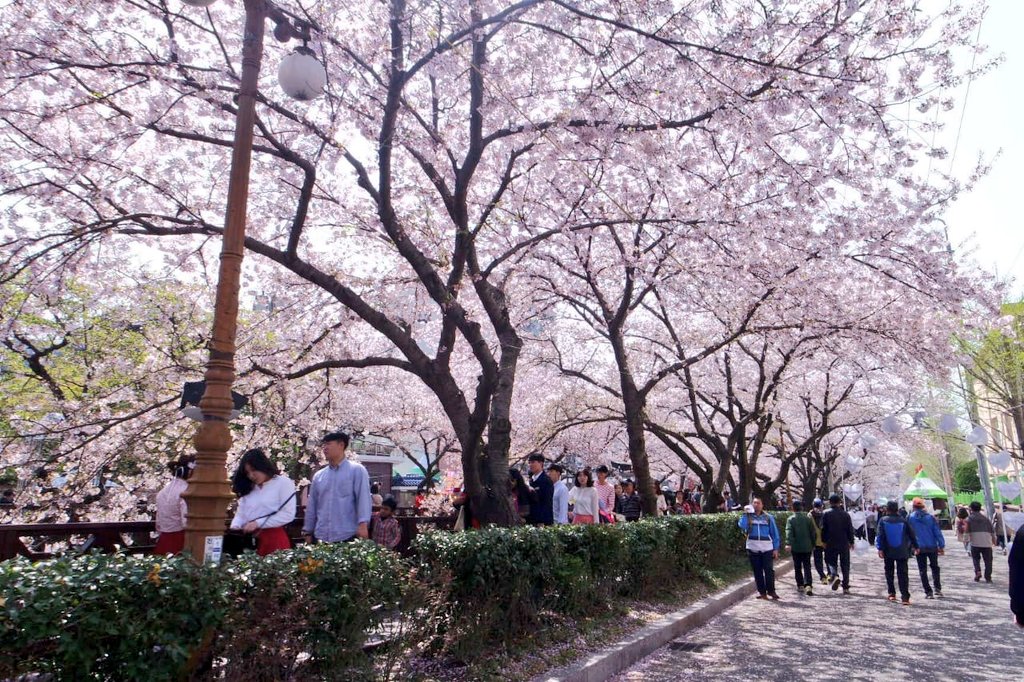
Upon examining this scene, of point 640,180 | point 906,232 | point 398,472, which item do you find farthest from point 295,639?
point 398,472

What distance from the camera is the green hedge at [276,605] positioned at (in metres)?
3.02

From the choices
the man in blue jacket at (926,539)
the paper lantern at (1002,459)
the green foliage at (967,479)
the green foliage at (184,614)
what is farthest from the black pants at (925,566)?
the green foliage at (967,479)

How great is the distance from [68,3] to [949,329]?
15.0 meters

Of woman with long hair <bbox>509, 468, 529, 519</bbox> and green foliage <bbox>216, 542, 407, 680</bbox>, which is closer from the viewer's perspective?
green foliage <bbox>216, 542, 407, 680</bbox>

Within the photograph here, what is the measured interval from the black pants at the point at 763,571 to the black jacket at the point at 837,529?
72.8 inches

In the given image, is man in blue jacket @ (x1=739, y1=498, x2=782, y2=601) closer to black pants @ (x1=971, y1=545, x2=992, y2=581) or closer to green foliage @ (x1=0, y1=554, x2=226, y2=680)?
black pants @ (x1=971, y1=545, x2=992, y2=581)

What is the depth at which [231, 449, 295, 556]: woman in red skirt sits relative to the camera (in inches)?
227

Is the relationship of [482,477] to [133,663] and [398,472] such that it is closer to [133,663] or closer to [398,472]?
[133,663]

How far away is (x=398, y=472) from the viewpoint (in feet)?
173

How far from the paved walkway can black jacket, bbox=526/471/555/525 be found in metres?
2.16

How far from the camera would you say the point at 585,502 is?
11.0m

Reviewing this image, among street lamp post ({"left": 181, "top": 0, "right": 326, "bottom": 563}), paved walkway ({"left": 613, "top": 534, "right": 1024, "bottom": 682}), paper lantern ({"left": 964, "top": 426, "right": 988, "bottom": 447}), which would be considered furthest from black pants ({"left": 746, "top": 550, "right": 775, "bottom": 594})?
paper lantern ({"left": 964, "top": 426, "right": 988, "bottom": 447})

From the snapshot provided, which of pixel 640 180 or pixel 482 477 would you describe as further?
pixel 640 180

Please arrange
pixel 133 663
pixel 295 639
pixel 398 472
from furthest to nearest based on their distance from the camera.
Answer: pixel 398 472
pixel 295 639
pixel 133 663
